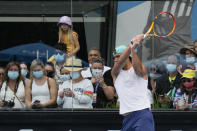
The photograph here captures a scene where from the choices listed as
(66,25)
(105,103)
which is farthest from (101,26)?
(105,103)

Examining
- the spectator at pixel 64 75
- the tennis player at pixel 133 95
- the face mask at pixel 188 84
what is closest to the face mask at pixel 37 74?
the spectator at pixel 64 75

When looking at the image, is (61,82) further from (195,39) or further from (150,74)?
(195,39)

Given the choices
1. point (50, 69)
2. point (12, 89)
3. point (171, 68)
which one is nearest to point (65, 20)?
point (50, 69)

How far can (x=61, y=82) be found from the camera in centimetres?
662

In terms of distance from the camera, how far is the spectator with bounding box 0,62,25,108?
21.8 feet

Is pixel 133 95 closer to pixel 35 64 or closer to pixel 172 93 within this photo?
pixel 172 93

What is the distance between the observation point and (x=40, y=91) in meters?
6.62

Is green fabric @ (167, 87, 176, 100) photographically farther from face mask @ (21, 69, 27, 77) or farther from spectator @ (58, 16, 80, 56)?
face mask @ (21, 69, 27, 77)

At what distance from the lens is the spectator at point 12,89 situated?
6.64 meters

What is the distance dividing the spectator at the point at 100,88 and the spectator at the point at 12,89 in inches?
41.9

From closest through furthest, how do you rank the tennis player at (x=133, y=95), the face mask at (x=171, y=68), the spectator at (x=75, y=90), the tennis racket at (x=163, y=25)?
the tennis player at (x=133, y=95) → the spectator at (x=75, y=90) → the face mask at (x=171, y=68) → the tennis racket at (x=163, y=25)

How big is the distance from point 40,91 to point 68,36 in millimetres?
906

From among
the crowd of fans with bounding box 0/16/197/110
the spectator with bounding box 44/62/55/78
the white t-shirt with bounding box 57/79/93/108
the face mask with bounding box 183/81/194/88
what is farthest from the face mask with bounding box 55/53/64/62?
the face mask with bounding box 183/81/194/88

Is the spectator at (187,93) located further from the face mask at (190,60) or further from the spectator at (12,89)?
the spectator at (12,89)
